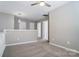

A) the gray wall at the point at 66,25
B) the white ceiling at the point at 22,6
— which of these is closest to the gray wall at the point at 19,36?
the white ceiling at the point at 22,6

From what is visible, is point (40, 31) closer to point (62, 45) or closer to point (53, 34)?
point (53, 34)

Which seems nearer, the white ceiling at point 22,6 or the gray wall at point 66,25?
the gray wall at point 66,25

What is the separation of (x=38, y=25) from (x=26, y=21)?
1436 millimetres

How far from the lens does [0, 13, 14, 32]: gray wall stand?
528cm

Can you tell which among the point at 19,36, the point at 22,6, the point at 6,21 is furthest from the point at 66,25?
the point at 6,21

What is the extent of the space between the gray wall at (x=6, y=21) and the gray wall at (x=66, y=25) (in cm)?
309

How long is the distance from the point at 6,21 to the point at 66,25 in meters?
4.00

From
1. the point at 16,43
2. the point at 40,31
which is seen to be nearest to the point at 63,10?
the point at 16,43

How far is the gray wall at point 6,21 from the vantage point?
528 centimetres

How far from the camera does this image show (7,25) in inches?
220

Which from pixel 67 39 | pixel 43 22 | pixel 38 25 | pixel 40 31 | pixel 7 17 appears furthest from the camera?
pixel 38 25

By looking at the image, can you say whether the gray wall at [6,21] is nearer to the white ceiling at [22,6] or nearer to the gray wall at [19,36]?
the white ceiling at [22,6]

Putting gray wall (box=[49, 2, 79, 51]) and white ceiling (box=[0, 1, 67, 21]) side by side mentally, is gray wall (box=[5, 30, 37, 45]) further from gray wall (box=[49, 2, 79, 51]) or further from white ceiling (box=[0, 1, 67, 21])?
gray wall (box=[49, 2, 79, 51])

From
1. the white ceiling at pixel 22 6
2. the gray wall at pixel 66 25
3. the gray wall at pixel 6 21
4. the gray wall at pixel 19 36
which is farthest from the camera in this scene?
the gray wall at pixel 6 21
